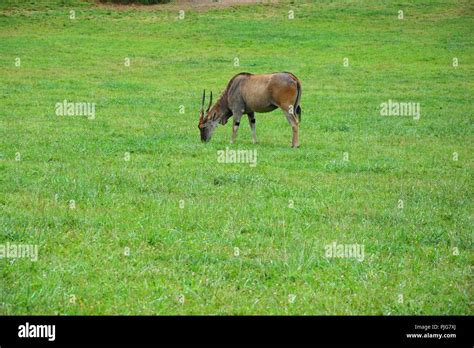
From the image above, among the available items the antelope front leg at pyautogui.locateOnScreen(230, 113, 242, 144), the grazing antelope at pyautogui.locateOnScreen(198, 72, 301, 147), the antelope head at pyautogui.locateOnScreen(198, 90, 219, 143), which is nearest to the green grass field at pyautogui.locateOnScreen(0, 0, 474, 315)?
the antelope head at pyautogui.locateOnScreen(198, 90, 219, 143)

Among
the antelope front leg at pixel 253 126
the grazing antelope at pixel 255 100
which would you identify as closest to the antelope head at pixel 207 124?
the grazing antelope at pixel 255 100

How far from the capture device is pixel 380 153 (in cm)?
1708

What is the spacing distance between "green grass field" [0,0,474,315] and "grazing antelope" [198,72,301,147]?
20.8 inches

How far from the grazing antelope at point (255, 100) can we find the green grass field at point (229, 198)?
53 centimetres

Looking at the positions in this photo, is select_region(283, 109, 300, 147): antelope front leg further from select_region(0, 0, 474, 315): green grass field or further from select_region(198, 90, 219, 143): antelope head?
select_region(198, 90, 219, 143): antelope head

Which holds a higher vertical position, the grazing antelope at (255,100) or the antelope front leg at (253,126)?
the grazing antelope at (255,100)

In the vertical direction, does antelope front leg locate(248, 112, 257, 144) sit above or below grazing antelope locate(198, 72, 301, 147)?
below

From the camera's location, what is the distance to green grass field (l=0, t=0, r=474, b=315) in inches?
304

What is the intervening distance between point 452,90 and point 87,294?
2464cm

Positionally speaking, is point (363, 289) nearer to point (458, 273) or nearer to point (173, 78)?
point (458, 273)

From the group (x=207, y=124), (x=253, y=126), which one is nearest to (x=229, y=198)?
(x=253, y=126)

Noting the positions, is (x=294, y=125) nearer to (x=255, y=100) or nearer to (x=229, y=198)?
(x=255, y=100)

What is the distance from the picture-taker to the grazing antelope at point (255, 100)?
17609mm

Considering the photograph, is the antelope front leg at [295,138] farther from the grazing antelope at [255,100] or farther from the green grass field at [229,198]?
the green grass field at [229,198]
